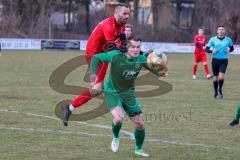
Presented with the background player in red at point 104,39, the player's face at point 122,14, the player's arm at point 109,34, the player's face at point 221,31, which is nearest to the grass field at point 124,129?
the background player in red at point 104,39

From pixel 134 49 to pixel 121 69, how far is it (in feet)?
1.46

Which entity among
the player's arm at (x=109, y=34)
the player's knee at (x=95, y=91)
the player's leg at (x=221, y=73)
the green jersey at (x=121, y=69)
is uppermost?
the player's arm at (x=109, y=34)

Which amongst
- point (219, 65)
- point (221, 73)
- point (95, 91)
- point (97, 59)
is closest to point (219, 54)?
point (219, 65)

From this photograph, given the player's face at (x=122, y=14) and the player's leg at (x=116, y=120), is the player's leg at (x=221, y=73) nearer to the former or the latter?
the player's face at (x=122, y=14)

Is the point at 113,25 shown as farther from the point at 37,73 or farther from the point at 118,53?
the point at 37,73

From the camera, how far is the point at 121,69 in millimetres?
9094

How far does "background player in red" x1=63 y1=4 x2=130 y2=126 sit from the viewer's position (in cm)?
999

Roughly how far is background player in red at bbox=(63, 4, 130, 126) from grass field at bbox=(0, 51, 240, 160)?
80cm

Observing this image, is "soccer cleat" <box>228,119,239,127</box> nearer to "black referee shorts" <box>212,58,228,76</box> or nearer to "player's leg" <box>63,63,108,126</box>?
"player's leg" <box>63,63,108,126</box>

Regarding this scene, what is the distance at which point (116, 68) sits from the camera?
29.9 feet

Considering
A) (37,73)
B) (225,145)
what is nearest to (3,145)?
(225,145)

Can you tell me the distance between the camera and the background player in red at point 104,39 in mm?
9992

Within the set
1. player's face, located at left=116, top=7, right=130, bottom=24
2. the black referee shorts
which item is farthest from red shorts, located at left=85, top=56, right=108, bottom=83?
the black referee shorts

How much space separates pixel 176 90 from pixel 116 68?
1103 cm
